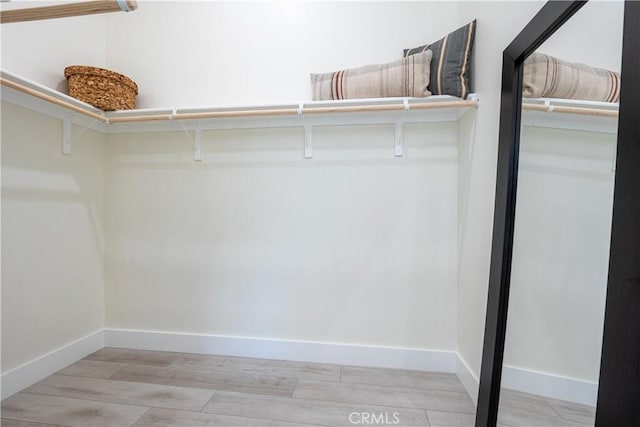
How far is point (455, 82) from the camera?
1435 millimetres

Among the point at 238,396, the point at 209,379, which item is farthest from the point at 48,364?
the point at 238,396

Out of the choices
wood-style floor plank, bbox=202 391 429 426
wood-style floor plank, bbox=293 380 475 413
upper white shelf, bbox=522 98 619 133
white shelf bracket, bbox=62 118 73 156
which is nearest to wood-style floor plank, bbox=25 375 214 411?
wood-style floor plank, bbox=202 391 429 426

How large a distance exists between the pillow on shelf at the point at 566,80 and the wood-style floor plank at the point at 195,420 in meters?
1.51

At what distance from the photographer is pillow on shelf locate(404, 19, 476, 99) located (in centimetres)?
142

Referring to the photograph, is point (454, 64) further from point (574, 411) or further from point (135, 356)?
point (135, 356)

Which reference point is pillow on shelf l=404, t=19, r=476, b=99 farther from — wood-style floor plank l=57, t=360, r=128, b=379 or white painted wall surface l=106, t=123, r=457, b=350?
wood-style floor plank l=57, t=360, r=128, b=379

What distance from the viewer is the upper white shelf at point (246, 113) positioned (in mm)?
1412

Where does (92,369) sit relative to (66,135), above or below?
below

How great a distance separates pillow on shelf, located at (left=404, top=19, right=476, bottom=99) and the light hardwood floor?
1.37 meters

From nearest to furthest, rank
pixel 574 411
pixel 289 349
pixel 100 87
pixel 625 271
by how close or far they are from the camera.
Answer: pixel 625 271 → pixel 574 411 → pixel 100 87 → pixel 289 349

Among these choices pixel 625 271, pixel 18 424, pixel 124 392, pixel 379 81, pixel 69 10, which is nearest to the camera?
pixel 625 271

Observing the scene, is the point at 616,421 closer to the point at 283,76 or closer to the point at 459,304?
the point at 459,304

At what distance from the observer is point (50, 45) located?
1.57 meters

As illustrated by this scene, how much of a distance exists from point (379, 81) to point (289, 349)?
5.46ft
